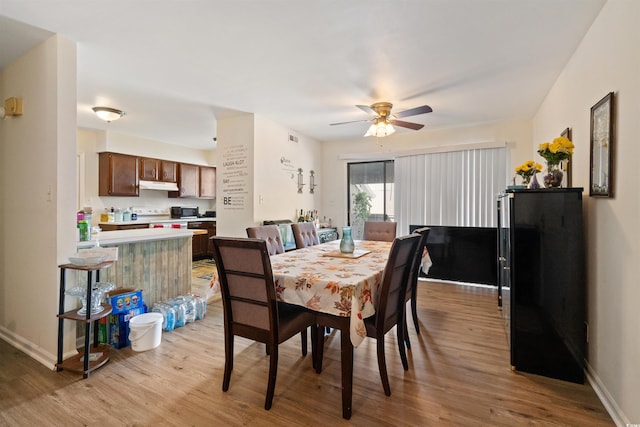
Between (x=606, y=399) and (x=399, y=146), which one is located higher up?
(x=399, y=146)

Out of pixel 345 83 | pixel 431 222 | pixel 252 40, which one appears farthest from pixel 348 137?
pixel 252 40

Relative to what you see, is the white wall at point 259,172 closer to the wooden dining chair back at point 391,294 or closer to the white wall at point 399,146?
the white wall at point 399,146

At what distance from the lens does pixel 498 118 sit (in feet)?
14.2

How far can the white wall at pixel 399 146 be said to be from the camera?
4.42 metres

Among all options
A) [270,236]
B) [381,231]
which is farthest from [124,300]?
[381,231]

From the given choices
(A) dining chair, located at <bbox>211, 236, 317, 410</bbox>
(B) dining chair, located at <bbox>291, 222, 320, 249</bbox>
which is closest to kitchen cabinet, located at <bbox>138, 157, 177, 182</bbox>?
(B) dining chair, located at <bbox>291, 222, 320, 249</bbox>

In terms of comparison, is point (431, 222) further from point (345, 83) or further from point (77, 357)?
point (77, 357)

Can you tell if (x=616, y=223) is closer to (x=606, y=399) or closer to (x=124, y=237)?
(x=606, y=399)

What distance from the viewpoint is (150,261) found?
10.2 feet

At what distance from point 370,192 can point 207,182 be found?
3.70 meters

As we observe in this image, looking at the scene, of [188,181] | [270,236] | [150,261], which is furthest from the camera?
[188,181]

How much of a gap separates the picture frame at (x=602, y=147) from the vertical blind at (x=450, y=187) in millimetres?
2535

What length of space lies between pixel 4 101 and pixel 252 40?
2.33 metres

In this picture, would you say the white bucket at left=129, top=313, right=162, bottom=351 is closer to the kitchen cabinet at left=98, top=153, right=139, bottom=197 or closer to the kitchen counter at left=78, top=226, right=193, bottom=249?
the kitchen counter at left=78, top=226, right=193, bottom=249
